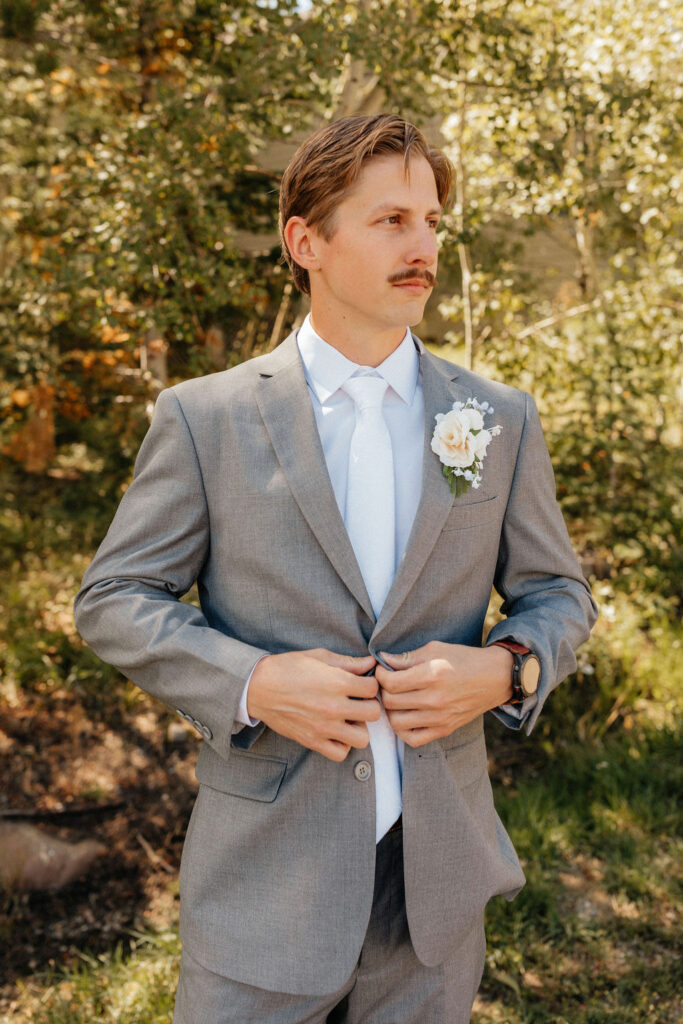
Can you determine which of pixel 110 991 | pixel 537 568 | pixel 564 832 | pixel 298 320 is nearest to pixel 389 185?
pixel 537 568

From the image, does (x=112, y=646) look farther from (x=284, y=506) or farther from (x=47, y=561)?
(x=47, y=561)

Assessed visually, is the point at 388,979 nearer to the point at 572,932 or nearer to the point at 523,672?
the point at 523,672

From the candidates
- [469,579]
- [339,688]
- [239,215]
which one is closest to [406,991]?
[339,688]

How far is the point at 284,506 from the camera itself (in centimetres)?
159

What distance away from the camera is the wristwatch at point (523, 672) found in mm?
1607

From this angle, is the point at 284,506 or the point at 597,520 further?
the point at 597,520

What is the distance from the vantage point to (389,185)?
1645 millimetres

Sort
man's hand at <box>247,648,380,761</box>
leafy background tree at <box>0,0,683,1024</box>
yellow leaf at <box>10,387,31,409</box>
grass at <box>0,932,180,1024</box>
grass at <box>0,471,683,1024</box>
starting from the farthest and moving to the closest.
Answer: yellow leaf at <box>10,387,31,409</box> → leafy background tree at <box>0,0,683,1024</box> → grass at <box>0,471,683,1024</box> → grass at <box>0,932,180,1024</box> → man's hand at <box>247,648,380,761</box>

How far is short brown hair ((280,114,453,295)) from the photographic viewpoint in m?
1.64

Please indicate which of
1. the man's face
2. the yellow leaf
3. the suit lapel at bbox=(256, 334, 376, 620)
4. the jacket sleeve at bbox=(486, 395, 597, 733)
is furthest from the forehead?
the yellow leaf

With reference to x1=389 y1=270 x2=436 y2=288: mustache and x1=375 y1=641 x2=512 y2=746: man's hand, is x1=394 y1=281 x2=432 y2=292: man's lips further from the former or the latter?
x1=375 y1=641 x2=512 y2=746: man's hand

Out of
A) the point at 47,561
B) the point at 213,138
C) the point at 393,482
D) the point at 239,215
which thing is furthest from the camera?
the point at 47,561

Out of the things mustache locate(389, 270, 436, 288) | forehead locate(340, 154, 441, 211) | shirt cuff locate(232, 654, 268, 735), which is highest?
forehead locate(340, 154, 441, 211)

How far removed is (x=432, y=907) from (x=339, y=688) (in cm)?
49
